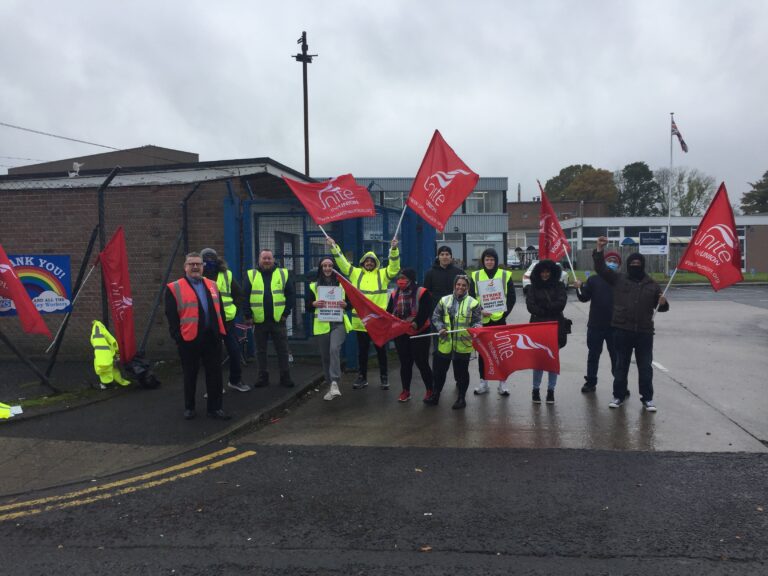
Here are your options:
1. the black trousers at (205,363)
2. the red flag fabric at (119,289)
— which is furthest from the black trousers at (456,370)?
the red flag fabric at (119,289)

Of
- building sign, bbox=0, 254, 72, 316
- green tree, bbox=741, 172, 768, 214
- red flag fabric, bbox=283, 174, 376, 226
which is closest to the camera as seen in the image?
red flag fabric, bbox=283, 174, 376, 226

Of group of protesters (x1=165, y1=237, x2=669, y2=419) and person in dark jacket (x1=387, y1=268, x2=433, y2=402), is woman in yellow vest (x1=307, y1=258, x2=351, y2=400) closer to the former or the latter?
group of protesters (x1=165, y1=237, x2=669, y2=419)

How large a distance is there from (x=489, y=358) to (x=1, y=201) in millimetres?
8505

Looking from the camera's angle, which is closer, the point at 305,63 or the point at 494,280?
the point at 494,280

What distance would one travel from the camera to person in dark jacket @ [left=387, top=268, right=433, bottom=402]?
7289mm

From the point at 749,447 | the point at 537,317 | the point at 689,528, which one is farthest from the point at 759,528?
the point at 537,317

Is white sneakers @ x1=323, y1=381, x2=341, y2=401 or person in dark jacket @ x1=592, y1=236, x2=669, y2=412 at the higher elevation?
person in dark jacket @ x1=592, y1=236, x2=669, y2=412

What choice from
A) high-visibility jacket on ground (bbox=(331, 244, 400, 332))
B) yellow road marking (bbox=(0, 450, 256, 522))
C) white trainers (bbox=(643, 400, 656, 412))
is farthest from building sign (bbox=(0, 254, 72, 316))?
white trainers (bbox=(643, 400, 656, 412))

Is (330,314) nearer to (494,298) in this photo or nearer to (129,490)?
(494,298)

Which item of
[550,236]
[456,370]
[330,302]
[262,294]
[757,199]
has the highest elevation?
[757,199]

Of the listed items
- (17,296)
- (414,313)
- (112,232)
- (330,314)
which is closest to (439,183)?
(414,313)

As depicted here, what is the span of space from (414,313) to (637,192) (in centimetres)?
9053

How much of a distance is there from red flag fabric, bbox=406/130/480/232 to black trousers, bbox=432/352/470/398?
1.76m

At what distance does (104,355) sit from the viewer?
7.90m
